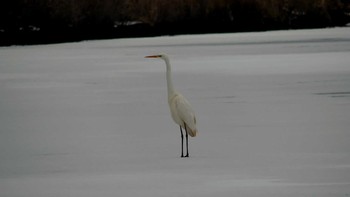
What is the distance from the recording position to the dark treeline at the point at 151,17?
246ft

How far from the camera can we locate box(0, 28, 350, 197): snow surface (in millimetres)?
8477

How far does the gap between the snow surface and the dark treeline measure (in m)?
50.6

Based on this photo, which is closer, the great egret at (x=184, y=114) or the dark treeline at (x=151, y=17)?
the great egret at (x=184, y=114)

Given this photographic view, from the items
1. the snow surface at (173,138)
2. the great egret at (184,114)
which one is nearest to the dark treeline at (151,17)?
the snow surface at (173,138)

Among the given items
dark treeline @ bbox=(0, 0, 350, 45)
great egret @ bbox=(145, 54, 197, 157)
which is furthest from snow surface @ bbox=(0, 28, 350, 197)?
dark treeline @ bbox=(0, 0, 350, 45)

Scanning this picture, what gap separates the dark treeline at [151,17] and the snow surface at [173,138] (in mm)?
50601

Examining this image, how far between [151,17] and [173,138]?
72.8m

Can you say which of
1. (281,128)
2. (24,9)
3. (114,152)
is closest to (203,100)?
(281,128)

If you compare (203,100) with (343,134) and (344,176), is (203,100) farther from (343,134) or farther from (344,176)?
(344,176)

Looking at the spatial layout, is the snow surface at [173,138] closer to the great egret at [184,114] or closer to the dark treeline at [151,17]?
the great egret at [184,114]

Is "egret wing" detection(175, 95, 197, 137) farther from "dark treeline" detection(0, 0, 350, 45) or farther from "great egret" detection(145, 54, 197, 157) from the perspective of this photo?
"dark treeline" detection(0, 0, 350, 45)

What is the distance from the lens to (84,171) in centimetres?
929

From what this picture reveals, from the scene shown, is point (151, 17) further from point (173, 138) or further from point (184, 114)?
point (184, 114)

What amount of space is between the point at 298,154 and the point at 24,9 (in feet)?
220
